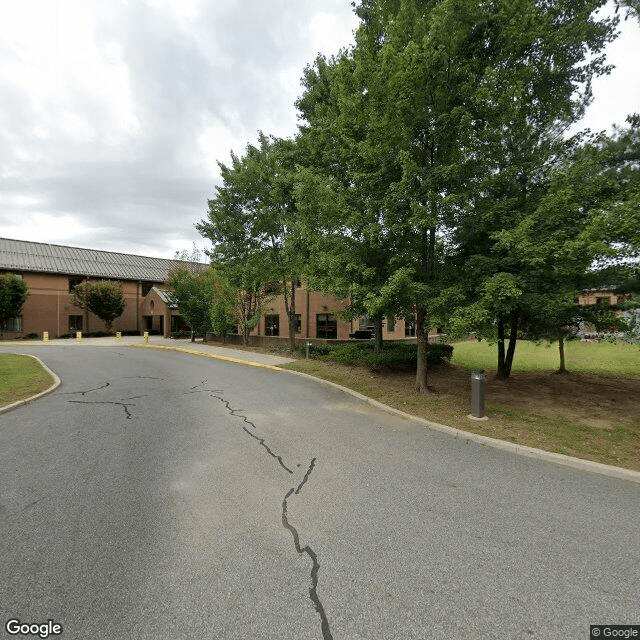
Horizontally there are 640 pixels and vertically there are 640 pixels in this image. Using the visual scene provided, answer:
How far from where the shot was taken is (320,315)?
23.4 meters

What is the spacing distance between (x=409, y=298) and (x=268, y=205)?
13203 millimetres

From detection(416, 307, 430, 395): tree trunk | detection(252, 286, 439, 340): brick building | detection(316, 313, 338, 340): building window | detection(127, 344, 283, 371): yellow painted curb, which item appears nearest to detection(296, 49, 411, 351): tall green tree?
detection(416, 307, 430, 395): tree trunk

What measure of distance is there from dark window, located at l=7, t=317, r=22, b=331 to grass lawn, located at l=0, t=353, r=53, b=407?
27430 millimetres

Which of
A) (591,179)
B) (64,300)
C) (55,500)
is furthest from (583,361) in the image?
(64,300)

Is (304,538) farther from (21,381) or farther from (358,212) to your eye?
(21,381)

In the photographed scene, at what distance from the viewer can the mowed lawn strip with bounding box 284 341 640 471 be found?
6055mm

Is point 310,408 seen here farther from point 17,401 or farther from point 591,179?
point 591,179

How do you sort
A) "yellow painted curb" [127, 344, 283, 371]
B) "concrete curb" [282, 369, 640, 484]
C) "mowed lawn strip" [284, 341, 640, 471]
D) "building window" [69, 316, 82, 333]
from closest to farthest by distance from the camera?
"concrete curb" [282, 369, 640, 484] → "mowed lawn strip" [284, 341, 640, 471] → "yellow painted curb" [127, 344, 283, 371] → "building window" [69, 316, 82, 333]

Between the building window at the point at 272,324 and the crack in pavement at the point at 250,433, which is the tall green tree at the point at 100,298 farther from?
the crack in pavement at the point at 250,433

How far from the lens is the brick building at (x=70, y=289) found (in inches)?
1426

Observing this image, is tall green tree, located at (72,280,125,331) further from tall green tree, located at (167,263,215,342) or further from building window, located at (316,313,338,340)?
building window, located at (316,313,338,340)

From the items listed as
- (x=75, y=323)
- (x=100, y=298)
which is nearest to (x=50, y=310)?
(x=75, y=323)

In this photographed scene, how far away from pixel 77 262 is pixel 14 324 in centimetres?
1051

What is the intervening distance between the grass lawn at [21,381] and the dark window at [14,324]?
27.4m
